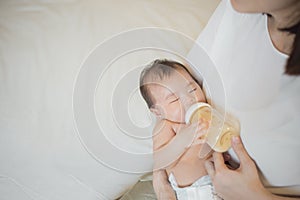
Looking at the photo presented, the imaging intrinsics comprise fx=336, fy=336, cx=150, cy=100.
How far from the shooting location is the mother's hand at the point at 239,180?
0.65 m

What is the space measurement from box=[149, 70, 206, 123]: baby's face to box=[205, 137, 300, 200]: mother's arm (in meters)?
0.15

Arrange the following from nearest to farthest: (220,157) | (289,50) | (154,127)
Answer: (289,50) → (220,157) → (154,127)

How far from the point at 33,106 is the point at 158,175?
0.34m

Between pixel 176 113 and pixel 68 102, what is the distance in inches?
10.4

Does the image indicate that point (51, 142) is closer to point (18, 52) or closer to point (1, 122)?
point (1, 122)

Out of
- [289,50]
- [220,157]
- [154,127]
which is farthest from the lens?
[154,127]

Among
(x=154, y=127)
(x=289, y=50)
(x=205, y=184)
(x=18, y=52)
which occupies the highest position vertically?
(x=18, y=52)

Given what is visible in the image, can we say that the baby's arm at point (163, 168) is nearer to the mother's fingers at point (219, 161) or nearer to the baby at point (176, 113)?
the baby at point (176, 113)

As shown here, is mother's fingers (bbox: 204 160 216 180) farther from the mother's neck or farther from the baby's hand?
the mother's neck

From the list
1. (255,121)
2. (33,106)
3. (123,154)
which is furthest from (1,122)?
(255,121)

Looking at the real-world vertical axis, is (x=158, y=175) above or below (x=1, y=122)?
below

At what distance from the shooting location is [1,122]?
2.60ft

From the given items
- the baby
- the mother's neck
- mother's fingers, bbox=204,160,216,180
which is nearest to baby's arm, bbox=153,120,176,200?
the baby

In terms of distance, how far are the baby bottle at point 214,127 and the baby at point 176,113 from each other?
0.02 m
